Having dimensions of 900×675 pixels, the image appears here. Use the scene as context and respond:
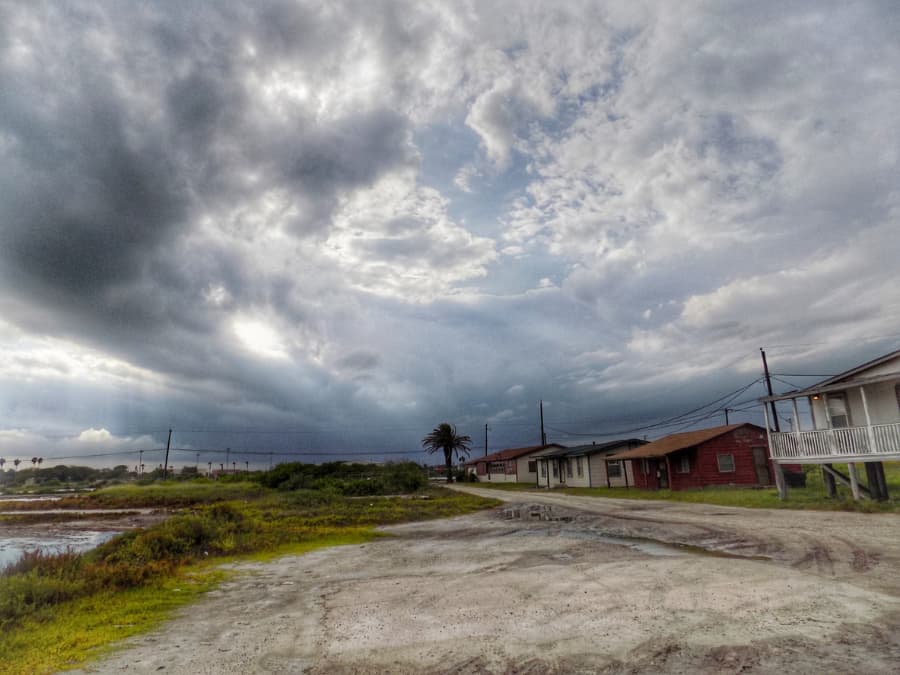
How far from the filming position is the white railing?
21.0 meters

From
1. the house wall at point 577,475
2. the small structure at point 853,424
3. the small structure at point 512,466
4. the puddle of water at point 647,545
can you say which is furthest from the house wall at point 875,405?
the small structure at point 512,466

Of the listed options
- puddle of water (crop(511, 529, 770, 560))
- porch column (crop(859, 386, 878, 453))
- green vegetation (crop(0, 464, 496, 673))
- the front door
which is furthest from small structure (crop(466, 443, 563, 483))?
puddle of water (crop(511, 529, 770, 560))

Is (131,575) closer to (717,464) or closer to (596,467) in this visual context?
(717,464)

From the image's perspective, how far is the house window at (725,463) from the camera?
3688cm

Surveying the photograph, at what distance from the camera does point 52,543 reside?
22.3 meters

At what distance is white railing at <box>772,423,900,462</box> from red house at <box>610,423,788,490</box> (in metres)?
11.0

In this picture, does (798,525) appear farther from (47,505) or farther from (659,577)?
(47,505)

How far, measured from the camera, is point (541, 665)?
5.72 m

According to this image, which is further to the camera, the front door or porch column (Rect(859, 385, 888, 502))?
the front door

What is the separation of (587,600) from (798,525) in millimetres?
11032

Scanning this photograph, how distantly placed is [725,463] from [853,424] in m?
14.1

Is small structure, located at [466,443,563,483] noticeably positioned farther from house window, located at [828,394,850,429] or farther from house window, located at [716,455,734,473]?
house window, located at [828,394,850,429]

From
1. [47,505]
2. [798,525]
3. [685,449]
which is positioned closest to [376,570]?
[798,525]

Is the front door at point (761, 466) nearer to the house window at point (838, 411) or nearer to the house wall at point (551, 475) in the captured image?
the house window at point (838, 411)
